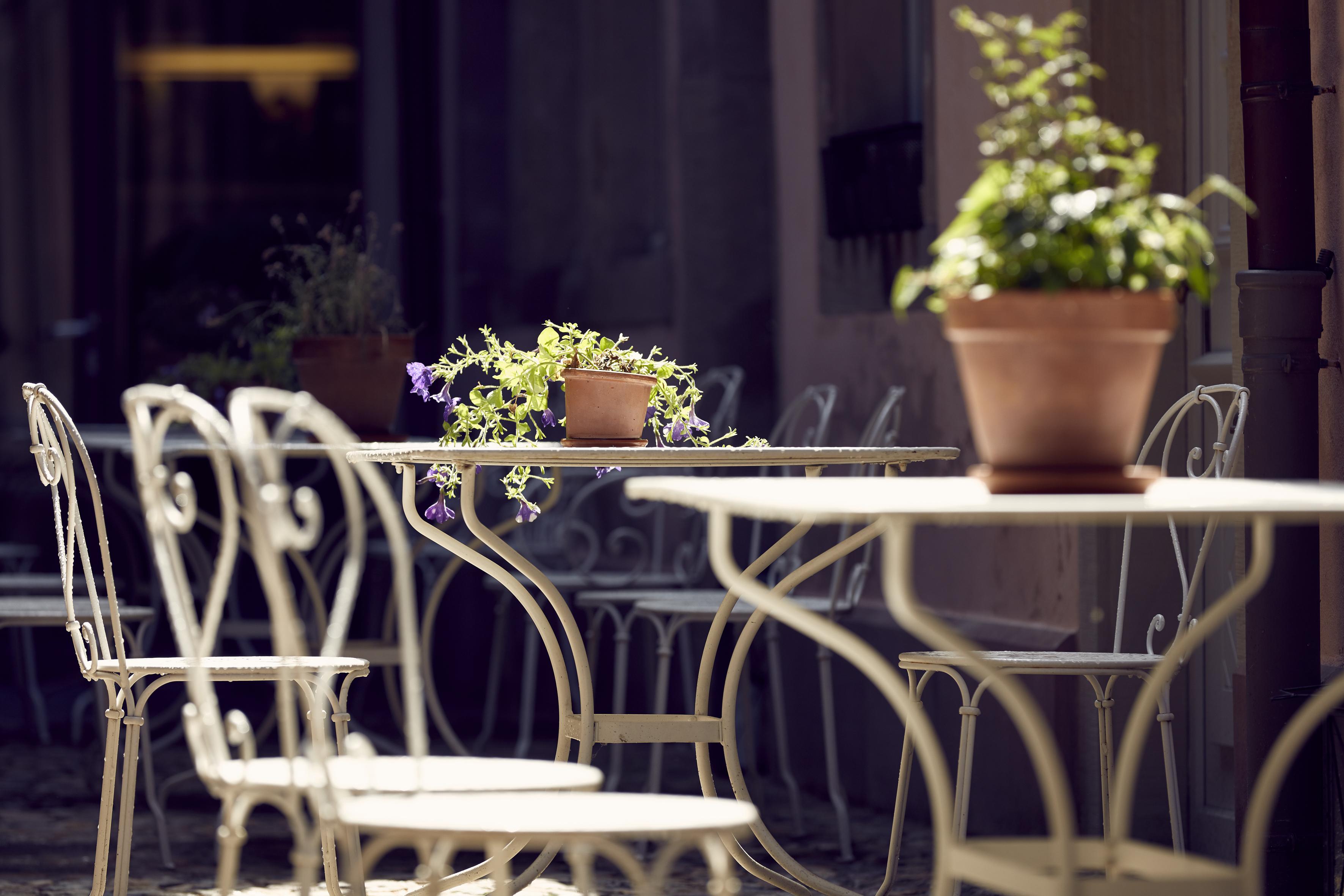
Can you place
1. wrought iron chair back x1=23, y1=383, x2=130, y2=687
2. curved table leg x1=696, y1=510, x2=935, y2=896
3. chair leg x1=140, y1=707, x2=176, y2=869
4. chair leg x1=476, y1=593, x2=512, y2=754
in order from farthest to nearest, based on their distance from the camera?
chair leg x1=476, y1=593, x2=512, y2=754 → chair leg x1=140, y1=707, x2=176, y2=869 → curved table leg x1=696, y1=510, x2=935, y2=896 → wrought iron chair back x1=23, y1=383, x2=130, y2=687

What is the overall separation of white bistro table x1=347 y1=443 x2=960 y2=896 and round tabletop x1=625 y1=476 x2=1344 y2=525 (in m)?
0.62

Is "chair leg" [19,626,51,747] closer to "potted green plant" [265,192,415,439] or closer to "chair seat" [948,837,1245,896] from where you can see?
"potted green plant" [265,192,415,439]

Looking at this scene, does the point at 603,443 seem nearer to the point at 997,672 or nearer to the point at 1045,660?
the point at 1045,660

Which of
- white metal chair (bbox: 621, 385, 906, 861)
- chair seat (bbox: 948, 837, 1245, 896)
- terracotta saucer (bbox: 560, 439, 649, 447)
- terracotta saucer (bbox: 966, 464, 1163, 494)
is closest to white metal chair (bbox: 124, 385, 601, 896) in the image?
chair seat (bbox: 948, 837, 1245, 896)

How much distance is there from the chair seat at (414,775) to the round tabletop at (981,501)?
33cm

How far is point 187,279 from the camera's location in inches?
267

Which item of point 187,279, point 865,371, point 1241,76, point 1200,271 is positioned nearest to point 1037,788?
point 865,371

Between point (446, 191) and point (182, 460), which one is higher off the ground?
point (446, 191)

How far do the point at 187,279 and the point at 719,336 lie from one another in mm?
2008

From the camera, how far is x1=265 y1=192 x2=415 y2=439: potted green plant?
4.48m

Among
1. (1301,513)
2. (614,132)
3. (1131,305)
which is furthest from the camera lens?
(614,132)

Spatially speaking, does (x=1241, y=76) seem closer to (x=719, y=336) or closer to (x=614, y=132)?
(x=719, y=336)

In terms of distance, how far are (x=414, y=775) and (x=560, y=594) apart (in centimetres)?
105

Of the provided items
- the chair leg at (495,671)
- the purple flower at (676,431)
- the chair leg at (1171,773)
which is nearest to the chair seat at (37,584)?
the chair leg at (495,671)
